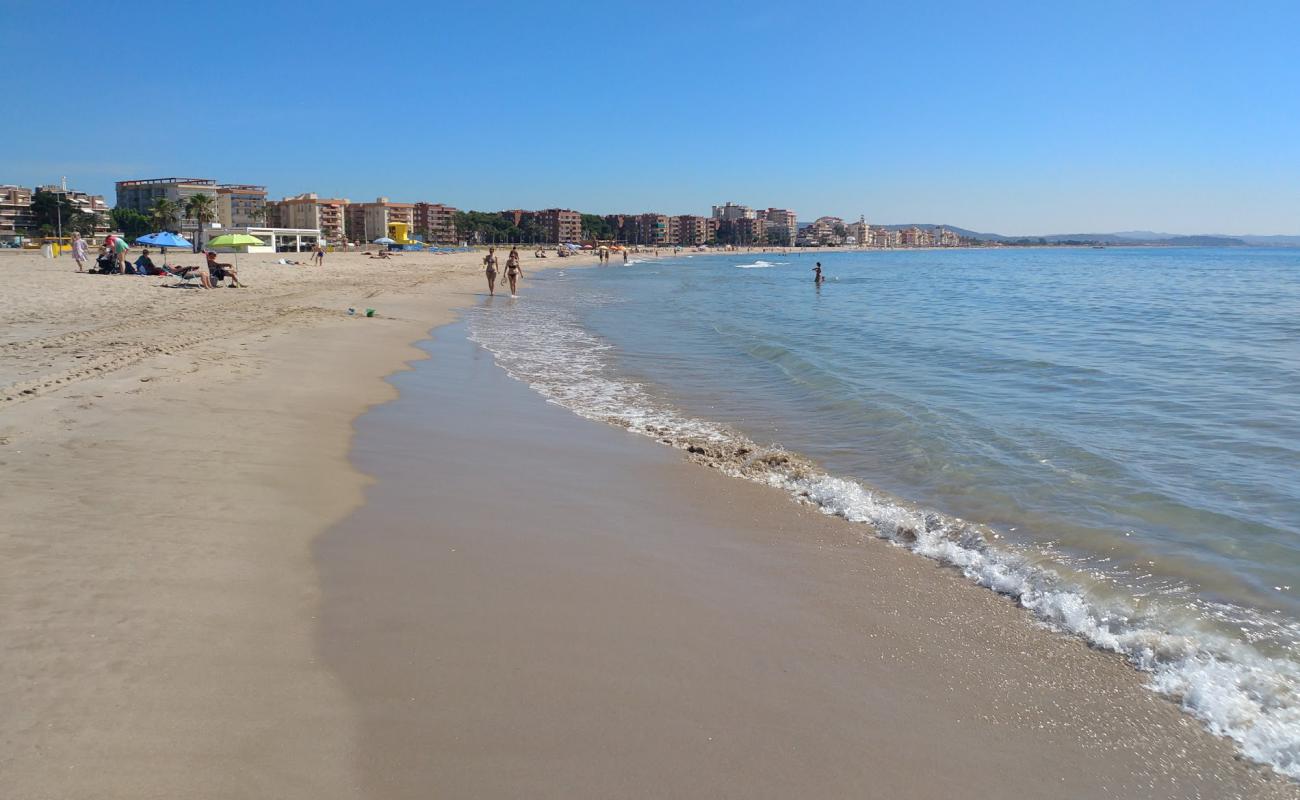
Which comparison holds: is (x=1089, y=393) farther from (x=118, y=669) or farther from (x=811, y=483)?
(x=118, y=669)

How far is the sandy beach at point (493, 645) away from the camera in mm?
2744

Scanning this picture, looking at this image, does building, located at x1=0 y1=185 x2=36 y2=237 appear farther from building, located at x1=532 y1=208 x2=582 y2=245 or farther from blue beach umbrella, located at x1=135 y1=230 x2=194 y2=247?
blue beach umbrella, located at x1=135 y1=230 x2=194 y2=247

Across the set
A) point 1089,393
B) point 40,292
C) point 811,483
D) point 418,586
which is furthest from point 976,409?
point 40,292

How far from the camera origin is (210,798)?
2.44 m

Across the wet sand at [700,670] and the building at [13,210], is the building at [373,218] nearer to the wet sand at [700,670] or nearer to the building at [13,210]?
the building at [13,210]

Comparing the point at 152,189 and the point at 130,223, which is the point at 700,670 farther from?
the point at 152,189

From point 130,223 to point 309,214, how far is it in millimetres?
36125

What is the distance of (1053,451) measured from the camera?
7.94 metres

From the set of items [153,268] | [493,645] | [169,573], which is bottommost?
[493,645]

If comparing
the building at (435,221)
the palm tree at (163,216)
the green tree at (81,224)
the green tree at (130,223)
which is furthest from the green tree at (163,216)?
the building at (435,221)

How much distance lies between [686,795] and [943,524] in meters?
3.70

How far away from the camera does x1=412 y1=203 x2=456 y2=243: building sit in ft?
568

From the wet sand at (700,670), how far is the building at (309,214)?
138523 millimetres

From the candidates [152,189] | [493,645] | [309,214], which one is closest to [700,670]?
[493,645]
